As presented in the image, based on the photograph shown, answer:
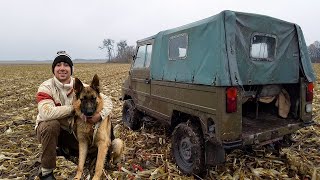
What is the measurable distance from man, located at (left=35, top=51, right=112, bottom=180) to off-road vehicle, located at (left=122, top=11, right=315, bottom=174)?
1.39 m

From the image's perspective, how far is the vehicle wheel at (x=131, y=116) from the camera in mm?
7285

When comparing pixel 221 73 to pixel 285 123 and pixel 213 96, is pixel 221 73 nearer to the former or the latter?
pixel 213 96

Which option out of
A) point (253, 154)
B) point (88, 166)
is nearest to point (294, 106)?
point (253, 154)

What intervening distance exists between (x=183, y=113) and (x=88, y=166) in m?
1.85

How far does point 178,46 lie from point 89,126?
7.22ft

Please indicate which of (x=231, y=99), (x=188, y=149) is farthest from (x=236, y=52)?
(x=188, y=149)

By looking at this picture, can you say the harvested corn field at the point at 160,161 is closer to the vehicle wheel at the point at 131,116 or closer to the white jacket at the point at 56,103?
the vehicle wheel at the point at 131,116

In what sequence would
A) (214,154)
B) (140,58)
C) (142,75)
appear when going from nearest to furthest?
(214,154) → (142,75) → (140,58)

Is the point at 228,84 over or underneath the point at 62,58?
underneath

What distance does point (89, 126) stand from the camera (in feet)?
14.0

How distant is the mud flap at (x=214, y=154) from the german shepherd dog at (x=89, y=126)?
1502 millimetres

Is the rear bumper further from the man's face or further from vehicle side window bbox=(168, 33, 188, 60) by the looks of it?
the man's face

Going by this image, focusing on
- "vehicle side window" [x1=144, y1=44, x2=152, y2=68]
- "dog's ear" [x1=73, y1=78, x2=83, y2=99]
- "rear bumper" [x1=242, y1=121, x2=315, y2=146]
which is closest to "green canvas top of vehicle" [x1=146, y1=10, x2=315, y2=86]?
"rear bumper" [x1=242, y1=121, x2=315, y2=146]

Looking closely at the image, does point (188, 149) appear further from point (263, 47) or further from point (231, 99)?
point (263, 47)
